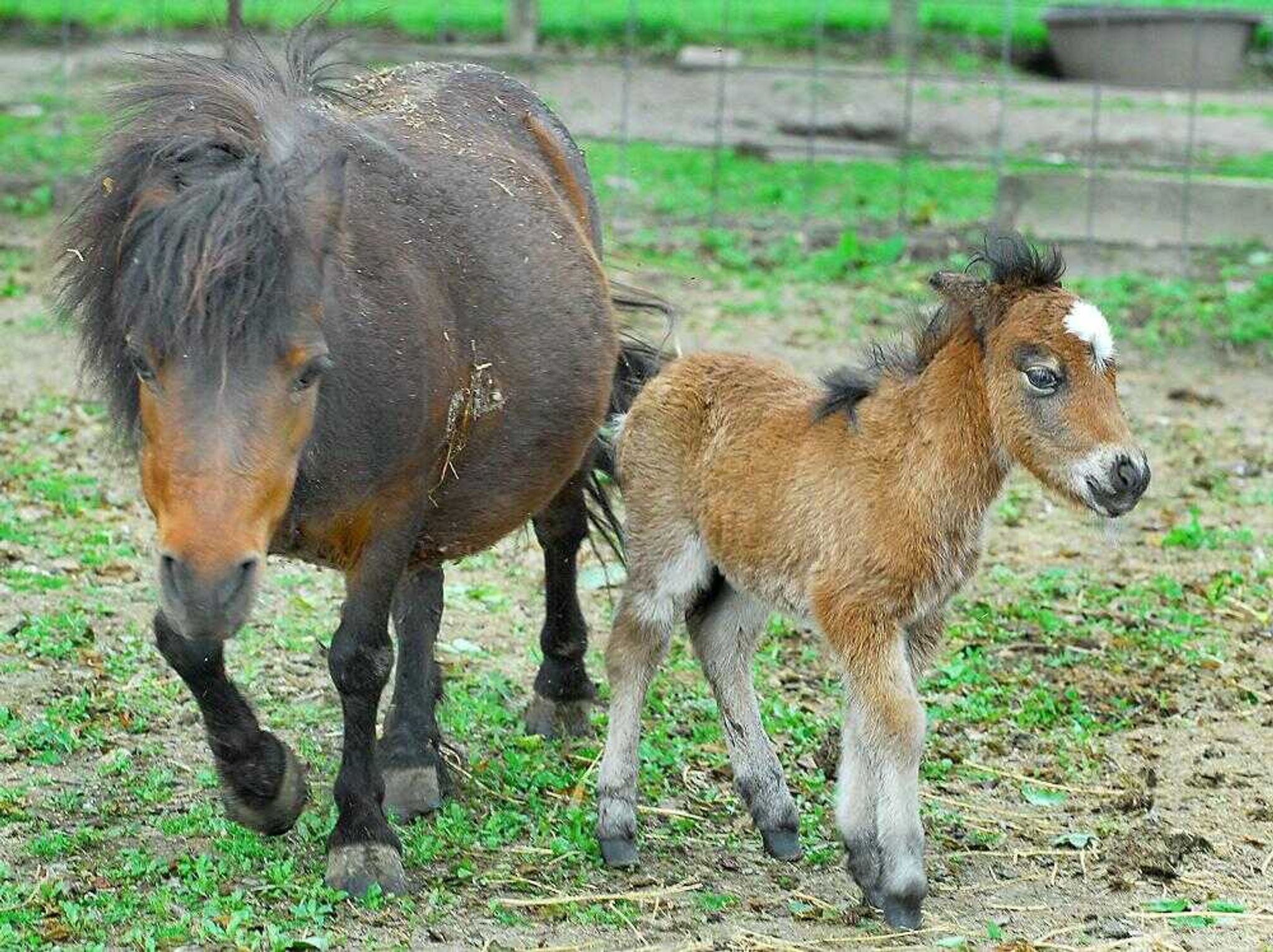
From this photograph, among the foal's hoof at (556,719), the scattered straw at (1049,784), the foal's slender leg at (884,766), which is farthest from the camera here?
the foal's hoof at (556,719)

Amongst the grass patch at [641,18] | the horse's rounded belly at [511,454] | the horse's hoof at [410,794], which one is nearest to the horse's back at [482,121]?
the horse's rounded belly at [511,454]

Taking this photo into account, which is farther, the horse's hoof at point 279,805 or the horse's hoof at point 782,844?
the horse's hoof at point 782,844

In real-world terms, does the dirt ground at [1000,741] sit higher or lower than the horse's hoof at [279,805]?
lower

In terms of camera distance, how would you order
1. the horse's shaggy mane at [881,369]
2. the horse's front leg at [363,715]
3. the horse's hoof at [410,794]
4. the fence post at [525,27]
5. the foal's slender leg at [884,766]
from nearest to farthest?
1. the foal's slender leg at [884,766]
2. the horse's front leg at [363,715]
3. the horse's shaggy mane at [881,369]
4. the horse's hoof at [410,794]
5. the fence post at [525,27]

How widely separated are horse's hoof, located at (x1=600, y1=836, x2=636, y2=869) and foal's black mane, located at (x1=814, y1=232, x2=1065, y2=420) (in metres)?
1.32

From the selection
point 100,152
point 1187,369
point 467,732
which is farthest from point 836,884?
point 1187,369

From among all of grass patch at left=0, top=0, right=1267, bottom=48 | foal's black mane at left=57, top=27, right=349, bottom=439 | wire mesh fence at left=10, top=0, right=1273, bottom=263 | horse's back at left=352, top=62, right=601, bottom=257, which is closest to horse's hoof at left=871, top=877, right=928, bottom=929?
foal's black mane at left=57, top=27, right=349, bottom=439

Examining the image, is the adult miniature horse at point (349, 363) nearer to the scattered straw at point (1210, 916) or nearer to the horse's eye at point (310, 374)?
the horse's eye at point (310, 374)

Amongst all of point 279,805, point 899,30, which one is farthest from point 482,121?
point 899,30

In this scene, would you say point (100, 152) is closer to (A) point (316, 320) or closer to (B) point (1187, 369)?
(A) point (316, 320)

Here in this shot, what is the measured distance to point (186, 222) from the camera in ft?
13.7

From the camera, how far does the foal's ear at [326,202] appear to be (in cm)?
434

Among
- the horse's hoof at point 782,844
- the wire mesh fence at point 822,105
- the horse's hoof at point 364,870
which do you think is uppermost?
the wire mesh fence at point 822,105

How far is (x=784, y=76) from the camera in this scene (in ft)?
66.1
